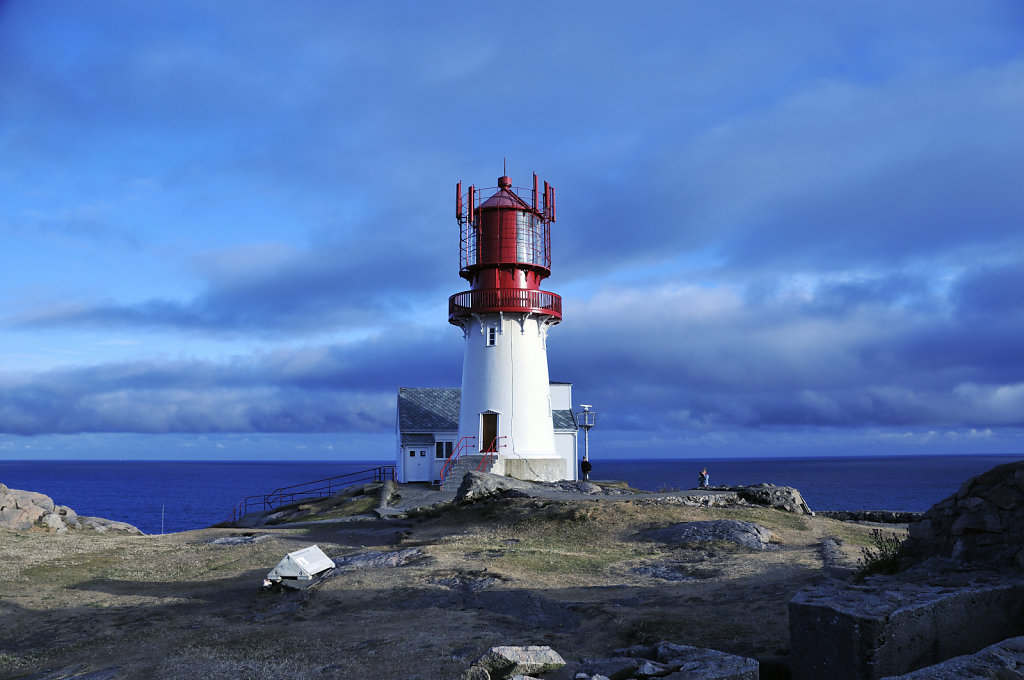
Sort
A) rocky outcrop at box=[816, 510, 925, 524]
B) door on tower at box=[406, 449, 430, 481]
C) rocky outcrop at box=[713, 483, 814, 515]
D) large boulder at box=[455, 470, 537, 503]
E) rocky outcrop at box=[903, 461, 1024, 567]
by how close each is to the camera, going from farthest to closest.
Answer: door on tower at box=[406, 449, 430, 481]
rocky outcrop at box=[816, 510, 925, 524]
large boulder at box=[455, 470, 537, 503]
rocky outcrop at box=[713, 483, 814, 515]
rocky outcrop at box=[903, 461, 1024, 567]

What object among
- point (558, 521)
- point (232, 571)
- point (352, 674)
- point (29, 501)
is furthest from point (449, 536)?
point (29, 501)

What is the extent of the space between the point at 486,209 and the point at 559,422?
48.5 ft

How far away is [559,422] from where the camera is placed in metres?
42.8

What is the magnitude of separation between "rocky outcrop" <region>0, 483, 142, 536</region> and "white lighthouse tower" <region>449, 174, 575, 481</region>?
15353 millimetres

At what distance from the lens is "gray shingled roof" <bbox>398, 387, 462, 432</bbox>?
134 feet

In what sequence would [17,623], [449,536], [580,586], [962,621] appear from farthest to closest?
[449,536] → [580,586] → [17,623] → [962,621]

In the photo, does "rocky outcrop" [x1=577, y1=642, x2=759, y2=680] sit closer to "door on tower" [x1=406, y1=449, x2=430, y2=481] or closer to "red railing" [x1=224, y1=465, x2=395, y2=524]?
"red railing" [x1=224, y1=465, x2=395, y2=524]

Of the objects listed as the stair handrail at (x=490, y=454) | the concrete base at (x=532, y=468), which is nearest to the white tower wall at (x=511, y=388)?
the concrete base at (x=532, y=468)

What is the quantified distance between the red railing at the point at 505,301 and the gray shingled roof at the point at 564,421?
1001cm

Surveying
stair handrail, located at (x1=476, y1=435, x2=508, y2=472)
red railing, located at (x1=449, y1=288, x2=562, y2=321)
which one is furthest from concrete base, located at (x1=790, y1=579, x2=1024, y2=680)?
red railing, located at (x1=449, y1=288, x2=562, y2=321)

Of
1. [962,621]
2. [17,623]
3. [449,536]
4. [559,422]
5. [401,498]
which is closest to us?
[962,621]

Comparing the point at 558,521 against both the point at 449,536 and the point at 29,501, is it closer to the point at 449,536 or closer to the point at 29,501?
the point at 449,536

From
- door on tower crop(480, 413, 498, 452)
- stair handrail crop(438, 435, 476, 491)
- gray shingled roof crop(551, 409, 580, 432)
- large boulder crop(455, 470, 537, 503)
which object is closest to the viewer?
large boulder crop(455, 470, 537, 503)

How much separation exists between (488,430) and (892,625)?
2724cm
